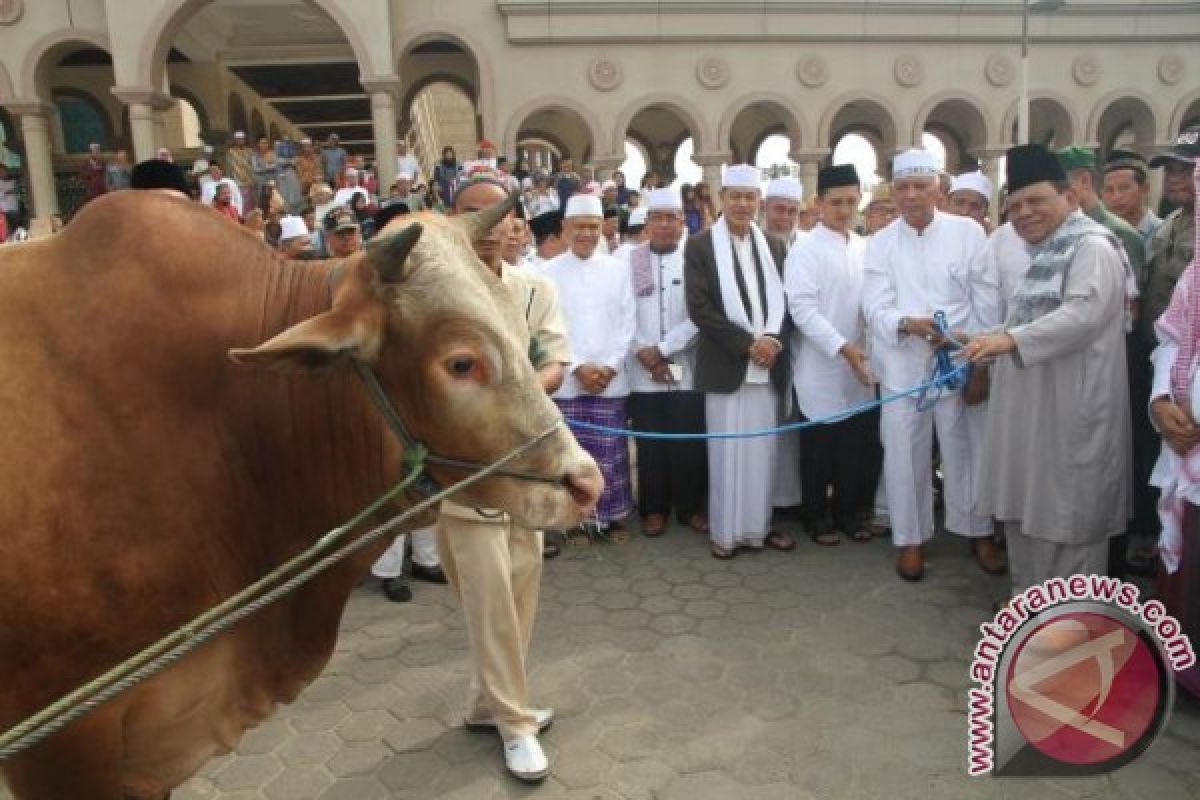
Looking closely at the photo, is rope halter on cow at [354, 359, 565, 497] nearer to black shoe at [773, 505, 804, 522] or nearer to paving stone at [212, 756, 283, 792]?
paving stone at [212, 756, 283, 792]

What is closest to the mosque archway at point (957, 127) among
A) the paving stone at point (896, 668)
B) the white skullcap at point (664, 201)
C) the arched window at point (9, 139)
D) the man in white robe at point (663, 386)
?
the white skullcap at point (664, 201)

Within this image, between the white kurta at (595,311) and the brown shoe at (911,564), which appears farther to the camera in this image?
the white kurta at (595,311)

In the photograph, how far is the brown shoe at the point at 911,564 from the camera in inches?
203

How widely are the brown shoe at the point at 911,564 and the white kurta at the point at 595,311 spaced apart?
7.36 ft

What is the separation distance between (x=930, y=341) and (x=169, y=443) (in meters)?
4.27

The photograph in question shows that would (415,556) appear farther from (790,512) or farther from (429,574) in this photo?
(790,512)

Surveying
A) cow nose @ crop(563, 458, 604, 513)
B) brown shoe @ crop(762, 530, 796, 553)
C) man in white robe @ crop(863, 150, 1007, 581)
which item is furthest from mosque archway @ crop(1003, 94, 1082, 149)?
cow nose @ crop(563, 458, 604, 513)

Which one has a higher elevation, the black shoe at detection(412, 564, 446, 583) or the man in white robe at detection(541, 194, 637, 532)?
the man in white robe at detection(541, 194, 637, 532)

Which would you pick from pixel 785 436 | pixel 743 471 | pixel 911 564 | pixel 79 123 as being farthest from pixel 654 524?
pixel 79 123

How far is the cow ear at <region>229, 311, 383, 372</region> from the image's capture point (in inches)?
65.2

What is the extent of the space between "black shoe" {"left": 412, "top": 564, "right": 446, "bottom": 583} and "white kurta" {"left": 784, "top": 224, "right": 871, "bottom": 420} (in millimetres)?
2619

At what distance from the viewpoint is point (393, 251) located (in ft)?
5.92

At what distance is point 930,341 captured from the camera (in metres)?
5.01

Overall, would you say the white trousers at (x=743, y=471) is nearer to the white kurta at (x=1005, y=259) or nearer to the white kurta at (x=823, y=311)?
the white kurta at (x=823, y=311)
